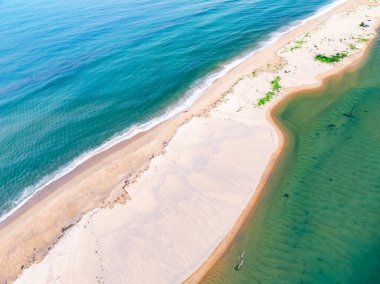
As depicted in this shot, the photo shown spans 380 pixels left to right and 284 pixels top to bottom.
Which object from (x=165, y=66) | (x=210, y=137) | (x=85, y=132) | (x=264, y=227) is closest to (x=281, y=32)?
(x=165, y=66)

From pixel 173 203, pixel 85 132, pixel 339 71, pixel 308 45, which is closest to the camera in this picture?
pixel 173 203

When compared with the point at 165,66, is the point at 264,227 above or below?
below

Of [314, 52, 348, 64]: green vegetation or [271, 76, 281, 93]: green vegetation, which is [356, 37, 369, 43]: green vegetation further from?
[271, 76, 281, 93]: green vegetation

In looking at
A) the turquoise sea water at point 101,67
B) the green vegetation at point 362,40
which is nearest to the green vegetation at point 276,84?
the turquoise sea water at point 101,67

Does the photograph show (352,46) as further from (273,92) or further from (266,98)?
(266,98)

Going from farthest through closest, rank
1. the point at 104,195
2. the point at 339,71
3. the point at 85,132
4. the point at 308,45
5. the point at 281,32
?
the point at 281,32 → the point at 308,45 → the point at 339,71 → the point at 85,132 → the point at 104,195

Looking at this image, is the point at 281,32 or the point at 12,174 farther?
the point at 281,32

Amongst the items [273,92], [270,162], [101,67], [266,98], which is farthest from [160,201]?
[101,67]

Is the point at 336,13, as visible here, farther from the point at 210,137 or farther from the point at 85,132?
the point at 85,132
